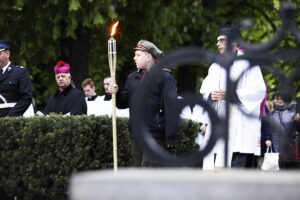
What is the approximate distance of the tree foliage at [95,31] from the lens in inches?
691

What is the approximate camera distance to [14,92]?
12.9 meters

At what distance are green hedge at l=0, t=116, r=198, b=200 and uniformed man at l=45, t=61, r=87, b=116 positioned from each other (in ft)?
4.09

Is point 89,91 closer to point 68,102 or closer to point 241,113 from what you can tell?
point 68,102

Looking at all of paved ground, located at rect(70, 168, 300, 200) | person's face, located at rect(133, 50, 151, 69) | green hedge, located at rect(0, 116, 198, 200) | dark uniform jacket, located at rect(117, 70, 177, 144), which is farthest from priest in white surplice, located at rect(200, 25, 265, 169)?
paved ground, located at rect(70, 168, 300, 200)

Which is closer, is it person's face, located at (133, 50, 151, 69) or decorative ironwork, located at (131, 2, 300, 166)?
decorative ironwork, located at (131, 2, 300, 166)

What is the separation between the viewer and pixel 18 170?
11992 millimetres

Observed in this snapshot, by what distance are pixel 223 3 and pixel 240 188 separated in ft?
70.6

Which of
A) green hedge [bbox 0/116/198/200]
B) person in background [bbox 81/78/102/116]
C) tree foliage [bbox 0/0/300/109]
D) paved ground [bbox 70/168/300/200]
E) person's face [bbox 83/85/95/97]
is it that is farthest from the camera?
tree foliage [bbox 0/0/300/109]

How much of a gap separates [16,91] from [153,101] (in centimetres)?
266

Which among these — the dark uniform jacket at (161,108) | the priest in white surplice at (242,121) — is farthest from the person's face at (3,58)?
the priest in white surplice at (242,121)

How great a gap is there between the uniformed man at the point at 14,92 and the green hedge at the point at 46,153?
815mm

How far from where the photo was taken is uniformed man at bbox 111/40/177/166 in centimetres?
1072

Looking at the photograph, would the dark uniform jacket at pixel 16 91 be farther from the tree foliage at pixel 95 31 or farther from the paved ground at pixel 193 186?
the paved ground at pixel 193 186

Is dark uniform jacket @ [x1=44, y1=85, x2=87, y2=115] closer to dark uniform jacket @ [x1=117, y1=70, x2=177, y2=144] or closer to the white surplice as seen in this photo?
dark uniform jacket @ [x1=117, y1=70, x2=177, y2=144]
